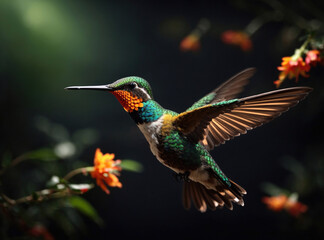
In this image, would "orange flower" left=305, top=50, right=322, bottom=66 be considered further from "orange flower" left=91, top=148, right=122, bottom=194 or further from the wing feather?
"orange flower" left=91, top=148, right=122, bottom=194

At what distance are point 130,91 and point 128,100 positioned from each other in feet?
0.05

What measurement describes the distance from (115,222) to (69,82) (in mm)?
698

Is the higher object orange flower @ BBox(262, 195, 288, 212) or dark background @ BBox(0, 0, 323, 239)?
dark background @ BBox(0, 0, 323, 239)

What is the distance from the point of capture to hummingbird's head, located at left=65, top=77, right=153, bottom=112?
0.63 meters

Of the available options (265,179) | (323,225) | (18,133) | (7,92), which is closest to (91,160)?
(18,133)

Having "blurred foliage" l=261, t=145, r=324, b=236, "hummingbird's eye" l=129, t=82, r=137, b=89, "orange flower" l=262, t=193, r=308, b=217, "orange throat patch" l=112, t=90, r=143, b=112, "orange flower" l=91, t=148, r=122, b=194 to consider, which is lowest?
"blurred foliage" l=261, t=145, r=324, b=236

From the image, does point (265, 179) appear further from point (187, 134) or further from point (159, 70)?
point (187, 134)

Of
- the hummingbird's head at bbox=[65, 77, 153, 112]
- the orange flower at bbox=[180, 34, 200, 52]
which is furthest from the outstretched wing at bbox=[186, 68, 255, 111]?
the orange flower at bbox=[180, 34, 200, 52]

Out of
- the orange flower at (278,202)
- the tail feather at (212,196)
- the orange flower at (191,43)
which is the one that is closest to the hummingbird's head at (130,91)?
the tail feather at (212,196)

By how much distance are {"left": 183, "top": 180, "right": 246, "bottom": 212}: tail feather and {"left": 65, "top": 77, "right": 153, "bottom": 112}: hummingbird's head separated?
28 centimetres

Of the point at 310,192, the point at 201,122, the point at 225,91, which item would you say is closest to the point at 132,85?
the point at 201,122

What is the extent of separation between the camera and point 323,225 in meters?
1.48

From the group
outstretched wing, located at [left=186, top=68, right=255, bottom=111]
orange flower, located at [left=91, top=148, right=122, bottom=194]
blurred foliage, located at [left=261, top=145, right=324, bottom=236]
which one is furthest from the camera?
blurred foliage, located at [left=261, top=145, right=324, bottom=236]

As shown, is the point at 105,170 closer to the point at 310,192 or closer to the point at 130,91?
the point at 130,91
